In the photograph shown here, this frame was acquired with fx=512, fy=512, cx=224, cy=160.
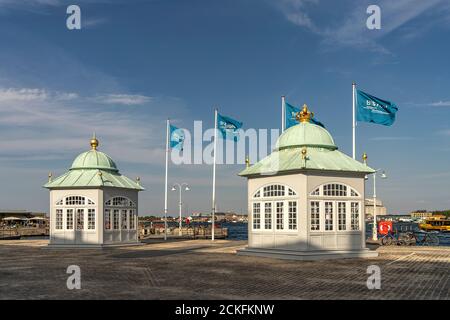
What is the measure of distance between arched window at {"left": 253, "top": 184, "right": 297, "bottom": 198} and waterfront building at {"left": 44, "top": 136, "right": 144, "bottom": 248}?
471 inches

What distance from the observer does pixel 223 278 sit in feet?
57.8

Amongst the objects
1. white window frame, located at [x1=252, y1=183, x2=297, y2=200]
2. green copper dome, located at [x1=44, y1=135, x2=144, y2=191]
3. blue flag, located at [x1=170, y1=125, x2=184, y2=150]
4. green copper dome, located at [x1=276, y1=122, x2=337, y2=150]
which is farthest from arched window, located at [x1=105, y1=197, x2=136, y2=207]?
green copper dome, located at [x1=276, y1=122, x2=337, y2=150]

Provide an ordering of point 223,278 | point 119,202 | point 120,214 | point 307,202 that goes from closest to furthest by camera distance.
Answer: point 223,278 < point 307,202 < point 119,202 < point 120,214

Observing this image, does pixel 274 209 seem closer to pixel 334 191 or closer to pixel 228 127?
pixel 334 191

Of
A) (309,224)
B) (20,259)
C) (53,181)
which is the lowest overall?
(20,259)

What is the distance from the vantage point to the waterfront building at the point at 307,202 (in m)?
25.1

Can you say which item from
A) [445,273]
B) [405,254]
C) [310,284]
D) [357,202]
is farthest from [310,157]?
[310,284]

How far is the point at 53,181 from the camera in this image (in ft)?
116

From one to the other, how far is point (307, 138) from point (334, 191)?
3.45m

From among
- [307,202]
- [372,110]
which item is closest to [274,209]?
[307,202]
